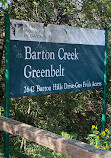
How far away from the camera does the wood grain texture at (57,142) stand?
2.12 meters

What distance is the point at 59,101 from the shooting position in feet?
19.2

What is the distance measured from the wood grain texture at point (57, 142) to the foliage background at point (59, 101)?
7.90 feet

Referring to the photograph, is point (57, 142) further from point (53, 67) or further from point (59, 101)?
point (59, 101)

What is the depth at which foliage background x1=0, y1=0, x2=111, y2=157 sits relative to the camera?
5.23 metres

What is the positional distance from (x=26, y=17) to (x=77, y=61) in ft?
4.36

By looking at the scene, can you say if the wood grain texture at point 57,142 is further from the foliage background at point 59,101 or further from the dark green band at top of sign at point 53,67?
the foliage background at point 59,101

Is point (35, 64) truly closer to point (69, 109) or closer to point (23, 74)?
point (23, 74)

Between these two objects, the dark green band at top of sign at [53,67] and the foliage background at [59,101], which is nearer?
the dark green band at top of sign at [53,67]

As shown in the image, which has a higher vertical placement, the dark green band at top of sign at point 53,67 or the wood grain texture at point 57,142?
the dark green band at top of sign at point 53,67

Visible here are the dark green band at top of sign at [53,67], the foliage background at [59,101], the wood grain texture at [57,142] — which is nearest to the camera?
the wood grain texture at [57,142]

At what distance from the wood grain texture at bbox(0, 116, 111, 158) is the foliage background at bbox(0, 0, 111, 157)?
2408mm

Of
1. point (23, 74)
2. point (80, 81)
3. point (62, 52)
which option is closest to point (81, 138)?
point (80, 81)

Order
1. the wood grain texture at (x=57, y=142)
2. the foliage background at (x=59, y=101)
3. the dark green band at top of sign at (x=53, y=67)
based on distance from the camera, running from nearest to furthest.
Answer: the wood grain texture at (x=57, y=142) < the dark green band at top of sign at (x=53, y=67) < the foliage background at (x=59, y=101)

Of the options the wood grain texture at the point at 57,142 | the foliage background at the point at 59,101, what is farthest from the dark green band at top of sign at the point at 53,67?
the foliage background at the point at 59,101
